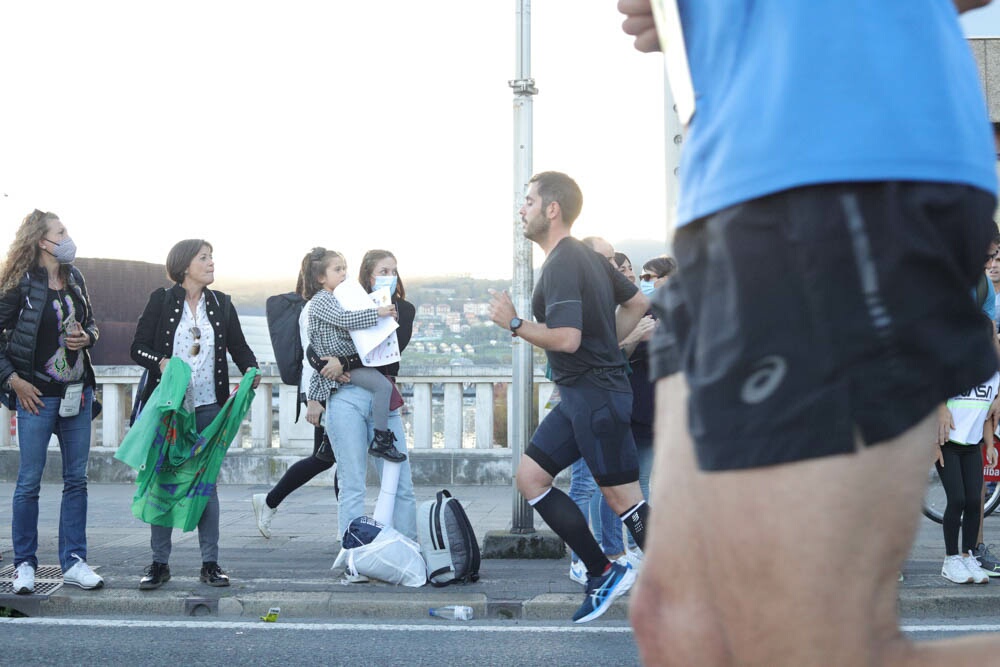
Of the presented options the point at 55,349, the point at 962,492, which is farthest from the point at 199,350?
the point at 962,492

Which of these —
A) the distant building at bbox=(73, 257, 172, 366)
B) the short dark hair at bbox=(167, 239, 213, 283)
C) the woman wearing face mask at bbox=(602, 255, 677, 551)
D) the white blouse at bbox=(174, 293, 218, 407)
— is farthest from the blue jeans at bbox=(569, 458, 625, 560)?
the distant building at bbox=(73, 257, 172, 366)

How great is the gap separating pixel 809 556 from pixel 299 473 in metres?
7.03

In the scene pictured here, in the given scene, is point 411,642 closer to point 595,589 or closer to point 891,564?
point 595,589

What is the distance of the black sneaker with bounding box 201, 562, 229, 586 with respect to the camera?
6.25 metres

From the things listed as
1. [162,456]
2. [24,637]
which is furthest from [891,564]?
[162,456]

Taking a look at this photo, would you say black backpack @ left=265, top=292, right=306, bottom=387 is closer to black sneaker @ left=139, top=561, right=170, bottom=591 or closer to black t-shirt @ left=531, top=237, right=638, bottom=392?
black sneaker @ left=139, top=561, right=170, bottom=591

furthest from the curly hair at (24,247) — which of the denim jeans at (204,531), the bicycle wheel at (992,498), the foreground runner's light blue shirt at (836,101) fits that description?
the bicycle wheel at (992,498)

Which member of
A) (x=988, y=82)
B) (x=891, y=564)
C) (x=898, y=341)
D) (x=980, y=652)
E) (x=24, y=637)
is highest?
(x=988, y=82)

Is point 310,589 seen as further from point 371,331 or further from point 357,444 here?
point 371,331

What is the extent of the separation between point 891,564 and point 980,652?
173 millimetres

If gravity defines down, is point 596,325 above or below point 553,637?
above

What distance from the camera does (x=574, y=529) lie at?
5.26 meters

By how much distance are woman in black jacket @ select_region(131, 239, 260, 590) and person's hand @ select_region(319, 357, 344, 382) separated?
19.3 inches

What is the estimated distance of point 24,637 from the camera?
5.30 meters
